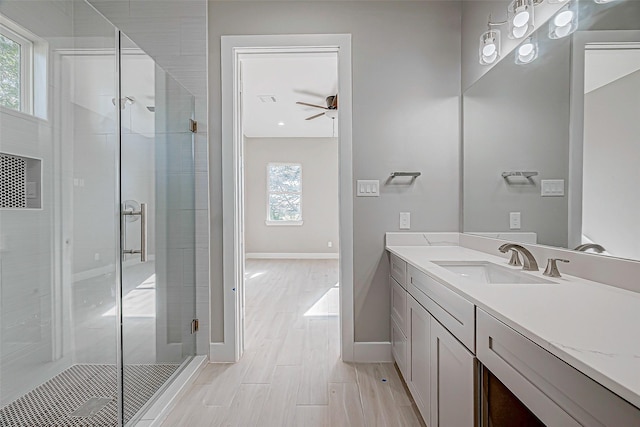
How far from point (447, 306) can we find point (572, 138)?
35.0 inches

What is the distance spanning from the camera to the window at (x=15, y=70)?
1557 mm

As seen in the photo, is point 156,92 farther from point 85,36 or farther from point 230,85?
point 230,85

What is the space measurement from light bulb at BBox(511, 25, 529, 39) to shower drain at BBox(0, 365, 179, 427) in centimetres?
269

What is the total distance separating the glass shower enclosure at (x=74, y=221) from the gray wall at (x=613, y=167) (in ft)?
7.00

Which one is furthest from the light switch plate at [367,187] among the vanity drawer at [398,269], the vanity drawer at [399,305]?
the vanity drawer at [399,305]

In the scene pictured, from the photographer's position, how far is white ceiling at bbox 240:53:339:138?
4102 mm

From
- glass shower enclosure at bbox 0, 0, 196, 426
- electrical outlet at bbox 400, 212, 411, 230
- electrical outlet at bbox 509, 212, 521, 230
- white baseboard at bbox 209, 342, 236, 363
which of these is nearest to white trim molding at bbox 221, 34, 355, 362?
white baseboard at bbox 209, 342, 236, 363

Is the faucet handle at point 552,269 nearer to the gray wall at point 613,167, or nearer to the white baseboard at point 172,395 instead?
the gray wall at point 613,167

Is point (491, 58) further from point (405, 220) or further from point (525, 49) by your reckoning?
point (405, 220)

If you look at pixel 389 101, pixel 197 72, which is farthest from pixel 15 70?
pixel 389 101

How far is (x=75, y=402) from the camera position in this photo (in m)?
1.73

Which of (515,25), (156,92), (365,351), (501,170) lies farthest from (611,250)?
(156,92)

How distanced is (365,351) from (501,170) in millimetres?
1565

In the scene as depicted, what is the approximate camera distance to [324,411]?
6.76 feet
